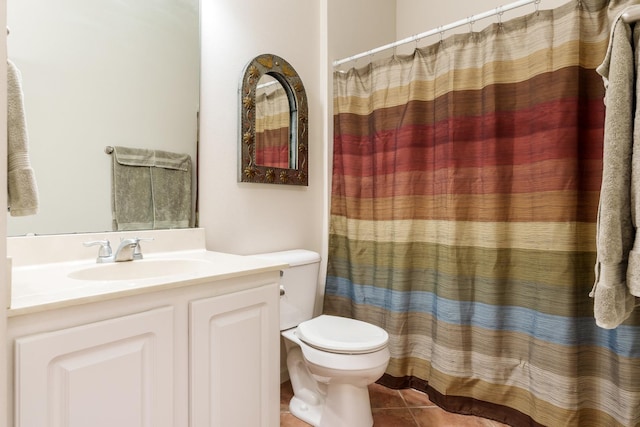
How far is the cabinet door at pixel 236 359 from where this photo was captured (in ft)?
3.58

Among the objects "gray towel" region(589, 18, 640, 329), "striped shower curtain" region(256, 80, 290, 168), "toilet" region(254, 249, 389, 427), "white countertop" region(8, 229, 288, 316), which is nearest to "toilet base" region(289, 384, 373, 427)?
"toilet" region(254, 249, 389, 427)

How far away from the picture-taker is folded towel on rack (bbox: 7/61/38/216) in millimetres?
777

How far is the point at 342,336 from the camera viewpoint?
5.16ft

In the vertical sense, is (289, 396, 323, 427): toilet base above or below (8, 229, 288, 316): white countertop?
below

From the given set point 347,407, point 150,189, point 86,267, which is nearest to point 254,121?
point 150,189

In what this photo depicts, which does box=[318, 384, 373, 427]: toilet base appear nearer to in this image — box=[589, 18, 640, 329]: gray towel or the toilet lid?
the toilet lid

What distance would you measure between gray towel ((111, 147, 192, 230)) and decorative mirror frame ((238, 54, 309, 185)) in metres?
0.29

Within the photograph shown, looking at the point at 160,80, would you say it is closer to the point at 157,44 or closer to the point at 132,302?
the point at 157,44

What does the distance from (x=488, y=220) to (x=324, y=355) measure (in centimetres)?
93

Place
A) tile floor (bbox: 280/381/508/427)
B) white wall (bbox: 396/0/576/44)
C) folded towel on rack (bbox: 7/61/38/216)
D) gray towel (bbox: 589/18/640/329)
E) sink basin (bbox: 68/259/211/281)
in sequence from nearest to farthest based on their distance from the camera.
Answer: folded towel on rack (bbox: 7/61/38/216) → gray towel (bbox: 589/18/640/329) → sink basin (bbox: 68/259/211/281) → tile floor (bbox: 280/381/508/427) → white wall (bbox: 396/0/576/44)

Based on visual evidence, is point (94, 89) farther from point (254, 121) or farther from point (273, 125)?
point (273, 125)

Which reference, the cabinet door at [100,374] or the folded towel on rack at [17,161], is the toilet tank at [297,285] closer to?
the cabinet door at [100,374]

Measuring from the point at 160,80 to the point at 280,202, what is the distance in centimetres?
81

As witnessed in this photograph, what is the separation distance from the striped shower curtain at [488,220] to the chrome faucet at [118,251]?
3.66 feet
